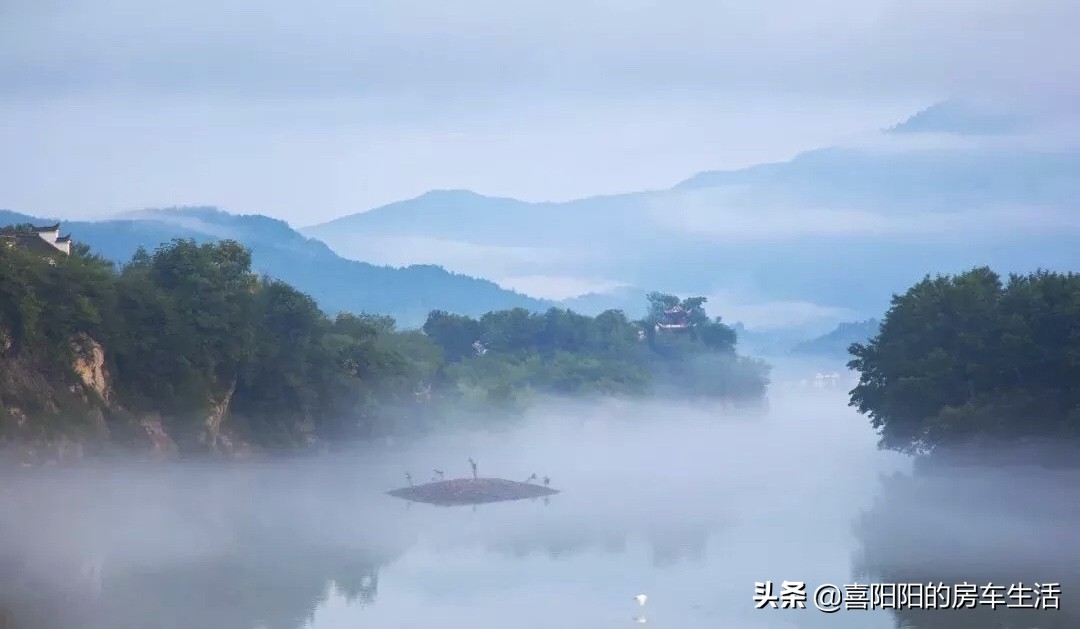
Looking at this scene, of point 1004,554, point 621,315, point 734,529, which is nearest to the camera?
point 1004,554

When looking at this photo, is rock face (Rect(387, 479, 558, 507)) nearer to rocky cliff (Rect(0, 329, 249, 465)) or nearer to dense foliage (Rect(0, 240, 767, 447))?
rocky cliff (Rect(0, 329, 249, 465))

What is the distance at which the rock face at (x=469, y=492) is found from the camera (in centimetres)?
4919

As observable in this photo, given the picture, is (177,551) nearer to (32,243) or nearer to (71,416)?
(71,416)

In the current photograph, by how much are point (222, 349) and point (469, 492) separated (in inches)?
646

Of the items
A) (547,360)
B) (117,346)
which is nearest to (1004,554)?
(117,346)

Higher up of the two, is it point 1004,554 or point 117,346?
point 117,346

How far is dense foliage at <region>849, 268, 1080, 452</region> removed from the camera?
50.4 metres

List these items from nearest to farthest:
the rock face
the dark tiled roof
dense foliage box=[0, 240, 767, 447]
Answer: the rock face
dense foliage box=[0, 240, 767, 447]
the dark tiled roof

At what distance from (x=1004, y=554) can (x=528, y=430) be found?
50479 millimetres

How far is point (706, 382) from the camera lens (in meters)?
125

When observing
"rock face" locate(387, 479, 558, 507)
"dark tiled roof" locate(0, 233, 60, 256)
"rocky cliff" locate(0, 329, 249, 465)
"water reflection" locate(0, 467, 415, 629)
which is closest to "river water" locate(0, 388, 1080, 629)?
"water reflection" locate(0, 467, 415, 629)

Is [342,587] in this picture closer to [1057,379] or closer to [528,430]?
[1057,379]

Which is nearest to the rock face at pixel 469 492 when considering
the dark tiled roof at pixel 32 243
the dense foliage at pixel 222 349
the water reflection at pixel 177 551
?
the water reflection at pixel 177 551

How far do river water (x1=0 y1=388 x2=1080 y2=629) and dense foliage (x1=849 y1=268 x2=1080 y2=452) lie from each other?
5.34 feet
